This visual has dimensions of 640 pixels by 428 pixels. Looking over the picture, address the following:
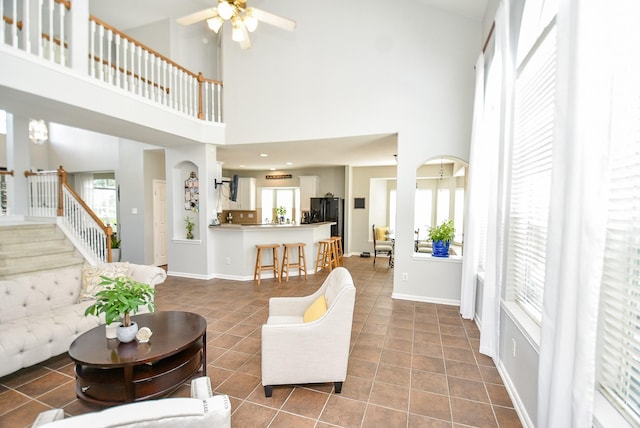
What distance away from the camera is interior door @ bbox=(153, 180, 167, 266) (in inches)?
267

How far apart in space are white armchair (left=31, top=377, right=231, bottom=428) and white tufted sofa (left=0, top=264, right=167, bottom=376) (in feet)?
6.32

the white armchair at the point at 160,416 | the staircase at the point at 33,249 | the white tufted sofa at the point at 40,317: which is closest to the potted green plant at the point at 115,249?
the staircase at the point at 33,249

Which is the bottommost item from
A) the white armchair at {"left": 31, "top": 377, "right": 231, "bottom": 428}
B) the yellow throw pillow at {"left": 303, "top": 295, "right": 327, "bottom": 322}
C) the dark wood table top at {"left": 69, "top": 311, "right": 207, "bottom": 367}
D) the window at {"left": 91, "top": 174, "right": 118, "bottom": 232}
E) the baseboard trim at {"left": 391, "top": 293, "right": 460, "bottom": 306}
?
the baseboard trim at {"left": 391, "top": 293, "right": 460, "bottom": 306}

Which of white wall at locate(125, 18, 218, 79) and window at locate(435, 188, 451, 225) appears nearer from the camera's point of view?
white wall at locate(125, 18, 218, 79)

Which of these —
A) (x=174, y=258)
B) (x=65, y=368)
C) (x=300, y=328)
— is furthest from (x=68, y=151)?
(x=300, y=328)

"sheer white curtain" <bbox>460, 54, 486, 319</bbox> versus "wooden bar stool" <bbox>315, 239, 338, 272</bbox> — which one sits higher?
"sheer white curtain" <bbox>460, 54, 486, 319</bbox>

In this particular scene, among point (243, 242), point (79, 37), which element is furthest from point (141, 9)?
point (243, 242)

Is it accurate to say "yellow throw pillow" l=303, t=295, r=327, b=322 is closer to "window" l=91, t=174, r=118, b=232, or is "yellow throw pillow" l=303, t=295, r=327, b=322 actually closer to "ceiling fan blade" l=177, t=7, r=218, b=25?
"ceiling fan blade" l=177, t=7, r=218, b=25

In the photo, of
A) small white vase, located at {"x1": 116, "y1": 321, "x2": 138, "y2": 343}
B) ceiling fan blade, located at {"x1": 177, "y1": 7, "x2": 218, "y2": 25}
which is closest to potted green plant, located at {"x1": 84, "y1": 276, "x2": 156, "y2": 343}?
small white vase, located at {"x1": 116, "y1": 321, "x2": 138, "y2": 343}

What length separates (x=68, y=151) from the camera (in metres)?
7.58

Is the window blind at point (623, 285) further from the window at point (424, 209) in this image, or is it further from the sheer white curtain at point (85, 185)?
the sheer white curtain at point (85, 185)

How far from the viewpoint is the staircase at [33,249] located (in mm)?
3979

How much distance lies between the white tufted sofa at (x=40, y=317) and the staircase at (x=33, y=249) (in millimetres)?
1472

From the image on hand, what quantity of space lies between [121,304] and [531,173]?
311 centimetres
